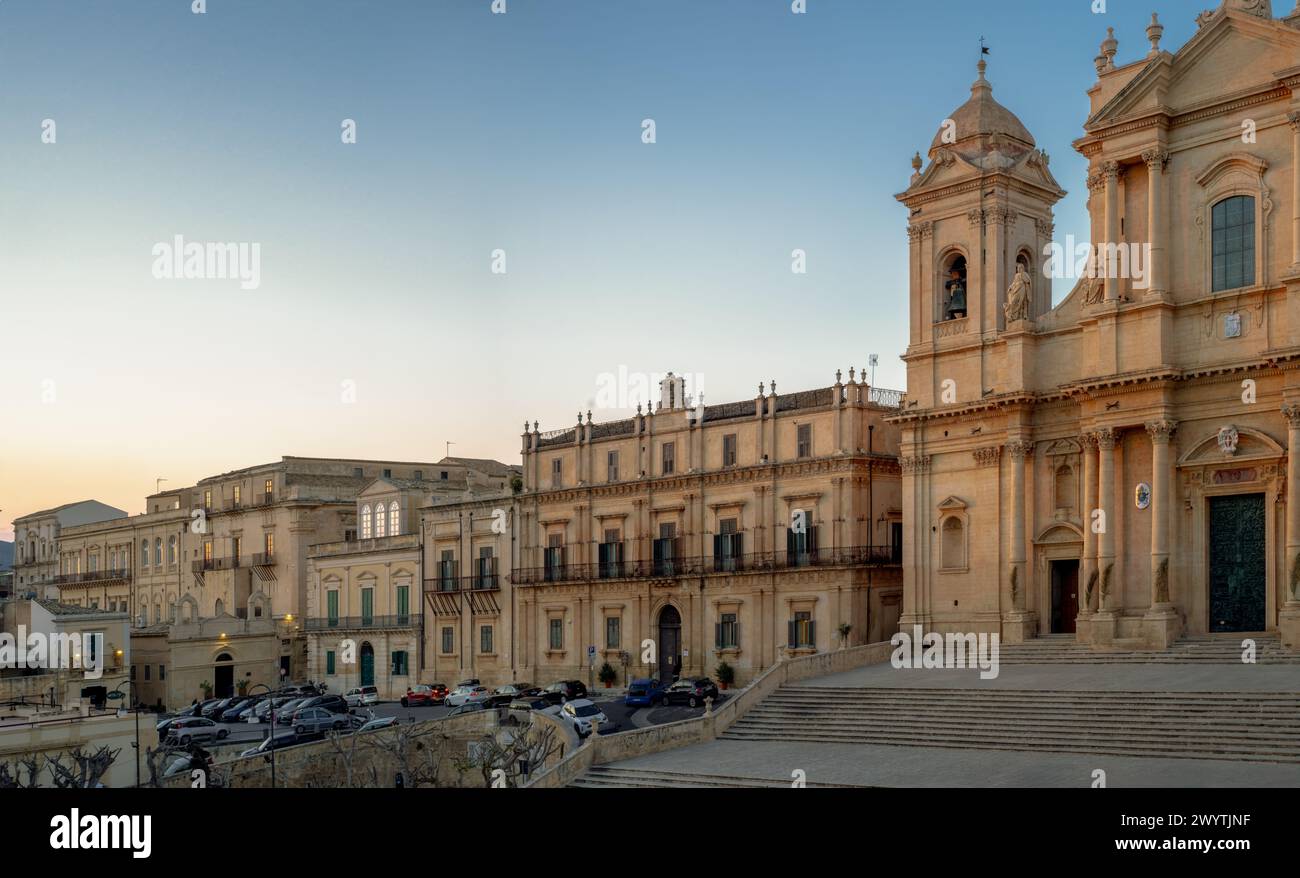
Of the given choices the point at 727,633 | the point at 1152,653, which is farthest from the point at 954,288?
the point at 727,633

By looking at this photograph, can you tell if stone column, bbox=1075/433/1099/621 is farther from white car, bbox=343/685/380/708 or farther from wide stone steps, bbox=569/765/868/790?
white car, bbox=343/685/380/708

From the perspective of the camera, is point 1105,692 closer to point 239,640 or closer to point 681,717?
point 681,717

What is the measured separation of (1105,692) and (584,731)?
14.8 meters

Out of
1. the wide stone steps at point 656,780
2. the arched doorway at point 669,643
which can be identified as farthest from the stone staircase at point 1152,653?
the arched doorway at point 669,643

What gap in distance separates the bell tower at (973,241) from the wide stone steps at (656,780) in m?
17.4

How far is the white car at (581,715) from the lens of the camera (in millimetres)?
41156

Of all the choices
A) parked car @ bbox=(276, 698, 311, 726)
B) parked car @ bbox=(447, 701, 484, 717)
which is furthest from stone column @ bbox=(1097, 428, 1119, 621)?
parked car @ bbox=(276, 698, 311, 726)

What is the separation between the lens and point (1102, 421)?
131 ft

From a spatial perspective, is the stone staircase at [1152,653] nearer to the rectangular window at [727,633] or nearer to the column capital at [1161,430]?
the column capital at [1161,430]

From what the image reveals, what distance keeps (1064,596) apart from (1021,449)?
4.54 m

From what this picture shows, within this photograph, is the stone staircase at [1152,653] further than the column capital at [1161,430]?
No

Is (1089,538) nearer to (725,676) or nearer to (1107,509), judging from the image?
(1107,509)

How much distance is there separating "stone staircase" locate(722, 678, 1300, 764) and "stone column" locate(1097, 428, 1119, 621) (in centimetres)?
609
